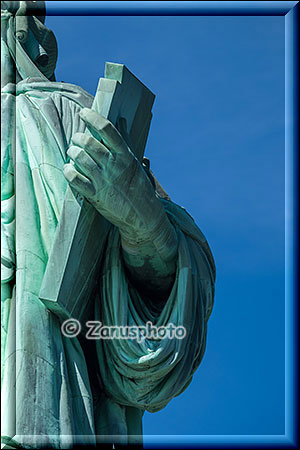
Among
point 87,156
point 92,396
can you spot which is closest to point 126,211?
point 87,156

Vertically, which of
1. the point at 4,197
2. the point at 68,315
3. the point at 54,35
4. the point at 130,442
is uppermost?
the point at 54,35

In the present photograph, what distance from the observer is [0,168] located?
14.8 m

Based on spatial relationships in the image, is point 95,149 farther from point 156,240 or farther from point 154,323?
point 154,323

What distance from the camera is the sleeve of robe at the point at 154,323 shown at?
14367 mm

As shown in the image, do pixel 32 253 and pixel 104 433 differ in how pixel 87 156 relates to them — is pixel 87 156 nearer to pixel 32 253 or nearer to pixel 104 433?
pixel 32 253

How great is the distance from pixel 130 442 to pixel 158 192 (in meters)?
2.50

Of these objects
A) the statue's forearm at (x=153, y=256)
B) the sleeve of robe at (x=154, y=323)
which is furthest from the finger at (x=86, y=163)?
the sleeve of robe at (x=154, y=323)

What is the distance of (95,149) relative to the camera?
14078 mm

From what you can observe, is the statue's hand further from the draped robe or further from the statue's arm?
the draped robe

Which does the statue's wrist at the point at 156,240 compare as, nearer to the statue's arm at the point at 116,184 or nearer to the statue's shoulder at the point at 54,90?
the statue's arm at the point at 116,184

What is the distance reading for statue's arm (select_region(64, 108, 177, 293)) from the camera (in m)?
14.1

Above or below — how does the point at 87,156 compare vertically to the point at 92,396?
above

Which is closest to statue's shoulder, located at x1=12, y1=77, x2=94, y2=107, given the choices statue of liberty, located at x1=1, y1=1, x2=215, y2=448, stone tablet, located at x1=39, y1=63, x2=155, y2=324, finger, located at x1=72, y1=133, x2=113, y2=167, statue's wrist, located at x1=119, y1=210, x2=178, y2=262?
statue of liberty, located at x1=1, y1=1, x2=215, y2=448

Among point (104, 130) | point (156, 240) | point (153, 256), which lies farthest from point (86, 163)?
point (153, 256)
